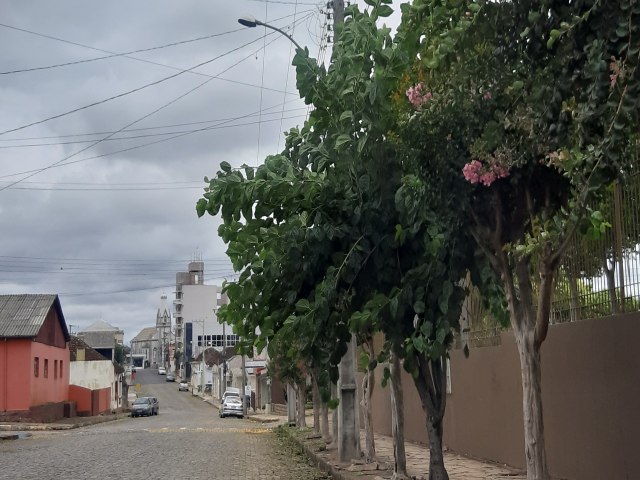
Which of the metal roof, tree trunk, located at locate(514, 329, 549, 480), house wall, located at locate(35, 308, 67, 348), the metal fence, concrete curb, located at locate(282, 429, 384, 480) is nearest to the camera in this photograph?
tree trunk, located at locate(514, 329, 549, 480)

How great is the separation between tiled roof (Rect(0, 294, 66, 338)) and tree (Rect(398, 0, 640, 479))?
3937cm

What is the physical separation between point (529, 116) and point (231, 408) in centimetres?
4973

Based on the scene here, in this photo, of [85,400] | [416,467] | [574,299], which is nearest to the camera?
[574,299]

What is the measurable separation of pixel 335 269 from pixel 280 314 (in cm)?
116

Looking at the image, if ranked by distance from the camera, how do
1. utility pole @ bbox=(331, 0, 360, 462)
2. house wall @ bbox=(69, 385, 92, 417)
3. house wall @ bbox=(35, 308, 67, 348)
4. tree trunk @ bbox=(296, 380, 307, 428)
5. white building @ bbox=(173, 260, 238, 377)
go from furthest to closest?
white building @ bbox=(173, 260, 238, 377) → house wall @ bbox=(69, 385, 92, 417) → house wall @ bbox=(35, 308, 67, 348) → tree trunk @ bbox=(296, 380, 307, 428) → utility pole @ bbox=(331, 0, 360, 462)

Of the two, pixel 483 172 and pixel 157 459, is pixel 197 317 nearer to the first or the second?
pixel 157 459

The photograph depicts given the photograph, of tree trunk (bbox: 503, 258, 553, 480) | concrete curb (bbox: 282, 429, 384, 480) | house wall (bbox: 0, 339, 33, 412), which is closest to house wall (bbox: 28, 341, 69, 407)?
house wall (bbox: 0, 339, 33, 412)

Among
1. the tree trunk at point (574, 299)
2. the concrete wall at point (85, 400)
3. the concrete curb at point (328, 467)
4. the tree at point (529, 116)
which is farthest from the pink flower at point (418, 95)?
the concrete wall at point (85, 400)

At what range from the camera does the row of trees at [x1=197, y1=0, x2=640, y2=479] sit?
5.43 m

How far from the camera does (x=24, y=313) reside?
151 ft

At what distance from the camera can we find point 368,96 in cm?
841

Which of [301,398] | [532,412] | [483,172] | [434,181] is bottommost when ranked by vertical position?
[301,398]

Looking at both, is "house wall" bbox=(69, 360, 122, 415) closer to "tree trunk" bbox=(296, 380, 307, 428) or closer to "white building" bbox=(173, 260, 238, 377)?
"tree trunk" bbox=(296, 380, 307, 428)

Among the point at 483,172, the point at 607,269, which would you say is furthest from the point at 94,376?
the point at 483,172
